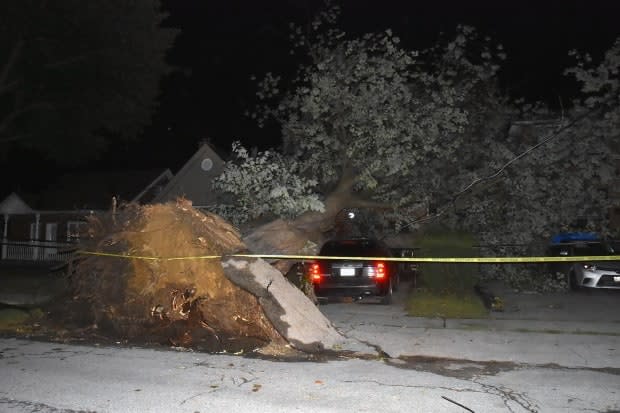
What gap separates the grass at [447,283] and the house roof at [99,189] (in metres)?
18.1

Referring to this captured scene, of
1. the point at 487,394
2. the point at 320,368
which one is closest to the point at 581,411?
the point at 487,394

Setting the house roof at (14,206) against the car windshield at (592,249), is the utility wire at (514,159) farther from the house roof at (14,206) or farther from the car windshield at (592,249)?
the house roof at (14,206)

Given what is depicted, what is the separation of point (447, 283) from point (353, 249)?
6.97ft

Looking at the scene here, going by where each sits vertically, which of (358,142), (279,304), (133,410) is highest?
(358,142)

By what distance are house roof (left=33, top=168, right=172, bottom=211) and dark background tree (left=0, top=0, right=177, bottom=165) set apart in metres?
10.6

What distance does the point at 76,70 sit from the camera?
594 inches

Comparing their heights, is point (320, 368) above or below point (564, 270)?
below

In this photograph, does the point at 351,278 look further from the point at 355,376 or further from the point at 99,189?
the point at 99,189

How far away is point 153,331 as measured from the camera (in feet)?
28.5

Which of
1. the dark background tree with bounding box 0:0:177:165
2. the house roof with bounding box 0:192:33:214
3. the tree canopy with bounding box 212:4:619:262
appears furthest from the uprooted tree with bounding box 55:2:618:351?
the house roof with bounding box 0:192:33:214

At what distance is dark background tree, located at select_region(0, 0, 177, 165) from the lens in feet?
45.8

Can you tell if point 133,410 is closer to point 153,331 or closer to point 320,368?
point 320,368

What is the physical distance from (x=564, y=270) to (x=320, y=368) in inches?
374

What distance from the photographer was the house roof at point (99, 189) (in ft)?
93.6
